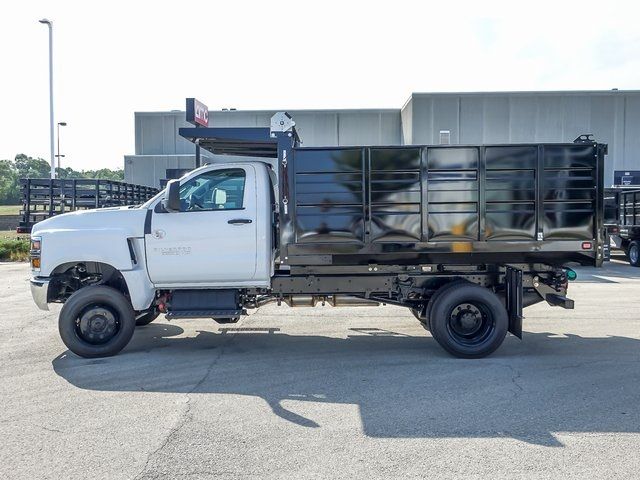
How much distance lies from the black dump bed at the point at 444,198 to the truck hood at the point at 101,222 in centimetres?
186

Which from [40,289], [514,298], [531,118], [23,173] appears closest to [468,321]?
[514,298]

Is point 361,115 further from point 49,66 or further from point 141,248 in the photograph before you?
point 141,248

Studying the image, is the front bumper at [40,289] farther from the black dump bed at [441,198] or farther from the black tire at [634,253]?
the black tire at [634,253]

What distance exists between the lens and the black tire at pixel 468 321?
7.16 metres

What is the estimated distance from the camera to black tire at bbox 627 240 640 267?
18.8m

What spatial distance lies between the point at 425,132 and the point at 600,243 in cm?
2081

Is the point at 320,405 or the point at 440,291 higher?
the point at 440,291

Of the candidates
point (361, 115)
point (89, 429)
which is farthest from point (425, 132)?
point (89, 429)

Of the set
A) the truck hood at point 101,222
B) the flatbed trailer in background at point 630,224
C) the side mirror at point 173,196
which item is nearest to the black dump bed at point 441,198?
the side mirror at point 173,196

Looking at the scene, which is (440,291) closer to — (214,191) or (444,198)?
(444,198)

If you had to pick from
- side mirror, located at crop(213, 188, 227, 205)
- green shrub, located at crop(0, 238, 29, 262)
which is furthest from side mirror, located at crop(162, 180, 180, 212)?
green shrub, located at crop(0, 238, 29, 262)

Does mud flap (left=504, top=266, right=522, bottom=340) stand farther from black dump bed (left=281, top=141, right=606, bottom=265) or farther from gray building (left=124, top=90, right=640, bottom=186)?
gray building (left=124, top=90, right=640, bottom=186)

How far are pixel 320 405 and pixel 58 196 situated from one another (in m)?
12.8

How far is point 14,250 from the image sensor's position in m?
23.0
